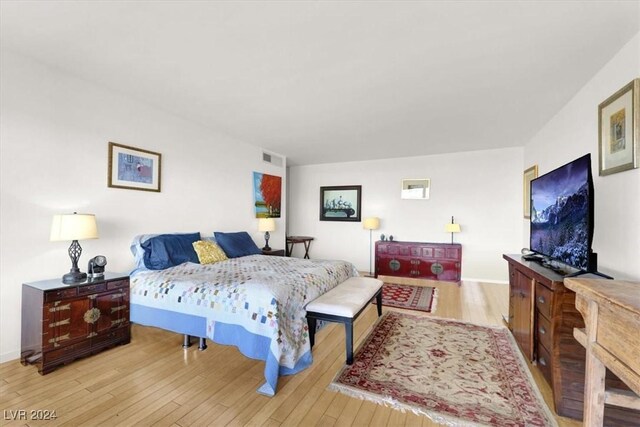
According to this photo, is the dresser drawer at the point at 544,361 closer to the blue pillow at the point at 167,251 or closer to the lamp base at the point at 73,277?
the blue pillow at the point at 167,251

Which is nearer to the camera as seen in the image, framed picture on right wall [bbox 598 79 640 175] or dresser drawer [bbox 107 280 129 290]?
framed picture on right wall [bbox 598 79 640 175]

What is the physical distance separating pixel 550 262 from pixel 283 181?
4.65 m

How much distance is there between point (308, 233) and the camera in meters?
7.02

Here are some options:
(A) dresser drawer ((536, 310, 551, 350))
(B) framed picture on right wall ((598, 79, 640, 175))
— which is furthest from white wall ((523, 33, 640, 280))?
(A) dresser drawer ((536, 310, 551, 350))

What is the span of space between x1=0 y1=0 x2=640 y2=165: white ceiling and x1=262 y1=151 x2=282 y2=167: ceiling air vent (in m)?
1.72

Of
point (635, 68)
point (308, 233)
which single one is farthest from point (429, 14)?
point (308, 233)

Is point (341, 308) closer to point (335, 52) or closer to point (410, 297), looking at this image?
point (335, 52)

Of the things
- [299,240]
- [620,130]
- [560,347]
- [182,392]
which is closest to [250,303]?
[182,392]

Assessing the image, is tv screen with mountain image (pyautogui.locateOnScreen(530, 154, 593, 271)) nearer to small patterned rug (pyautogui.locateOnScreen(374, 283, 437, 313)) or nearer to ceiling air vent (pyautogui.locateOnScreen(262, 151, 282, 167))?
→ small patterned rug (pyautogui.locateOnScreen(374, 283, 437, 313))

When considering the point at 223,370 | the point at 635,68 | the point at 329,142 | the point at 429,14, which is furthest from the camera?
the point at 329,142

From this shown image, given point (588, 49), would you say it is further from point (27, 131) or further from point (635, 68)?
point (27, 131)

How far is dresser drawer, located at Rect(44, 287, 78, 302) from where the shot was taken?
2211mm

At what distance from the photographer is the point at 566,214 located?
2.09 meters

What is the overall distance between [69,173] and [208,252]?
159 centimetres
